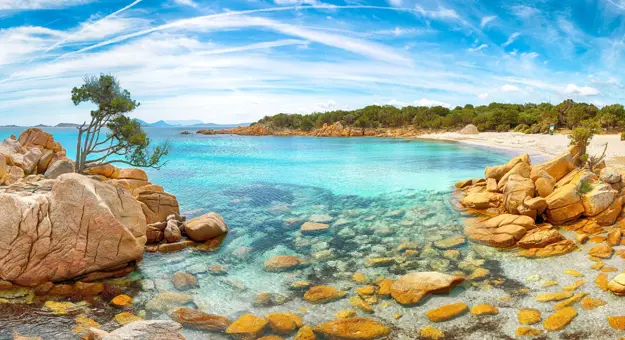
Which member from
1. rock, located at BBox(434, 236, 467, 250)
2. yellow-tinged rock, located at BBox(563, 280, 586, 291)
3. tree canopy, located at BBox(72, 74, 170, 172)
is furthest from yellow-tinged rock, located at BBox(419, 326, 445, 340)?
tree canopy, located at BBox(72, 74, 170, 172)

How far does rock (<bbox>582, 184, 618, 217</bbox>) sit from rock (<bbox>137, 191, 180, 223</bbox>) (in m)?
19.8

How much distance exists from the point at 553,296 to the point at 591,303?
34.9 inches

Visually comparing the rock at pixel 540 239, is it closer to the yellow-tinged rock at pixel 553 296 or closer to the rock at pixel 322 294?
the yellow-tinged rock at pixel 553 296

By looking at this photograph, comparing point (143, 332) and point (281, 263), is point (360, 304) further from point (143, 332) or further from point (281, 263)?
point (143, 332)

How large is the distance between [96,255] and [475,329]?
38.9ft

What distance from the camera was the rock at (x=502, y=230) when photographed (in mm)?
15133

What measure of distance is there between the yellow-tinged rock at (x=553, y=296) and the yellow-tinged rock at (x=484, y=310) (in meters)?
1.58

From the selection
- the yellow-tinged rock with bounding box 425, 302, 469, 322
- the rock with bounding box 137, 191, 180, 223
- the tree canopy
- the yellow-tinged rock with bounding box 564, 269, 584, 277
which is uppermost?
the tree canopy

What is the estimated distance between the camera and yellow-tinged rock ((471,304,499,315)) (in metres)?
10.0

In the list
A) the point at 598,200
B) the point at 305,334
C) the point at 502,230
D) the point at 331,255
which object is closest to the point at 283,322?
the point at 305,334

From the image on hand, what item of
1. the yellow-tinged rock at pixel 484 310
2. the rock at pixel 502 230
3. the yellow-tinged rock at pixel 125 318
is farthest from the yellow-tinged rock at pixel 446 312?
the yellow-tinged rock at pixel 125 318

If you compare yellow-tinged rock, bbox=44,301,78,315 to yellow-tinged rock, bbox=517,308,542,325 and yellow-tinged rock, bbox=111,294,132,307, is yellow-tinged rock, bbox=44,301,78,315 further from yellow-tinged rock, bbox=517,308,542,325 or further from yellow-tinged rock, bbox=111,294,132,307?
yellow-tinged rock, bbox=517,308,542,325

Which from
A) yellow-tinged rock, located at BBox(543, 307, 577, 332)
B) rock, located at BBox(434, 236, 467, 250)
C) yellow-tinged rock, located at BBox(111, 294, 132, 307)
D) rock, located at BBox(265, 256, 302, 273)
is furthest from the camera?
rock, located at BBox(434, 236, 467, 250)

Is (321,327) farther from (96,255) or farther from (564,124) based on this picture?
(564,124)
